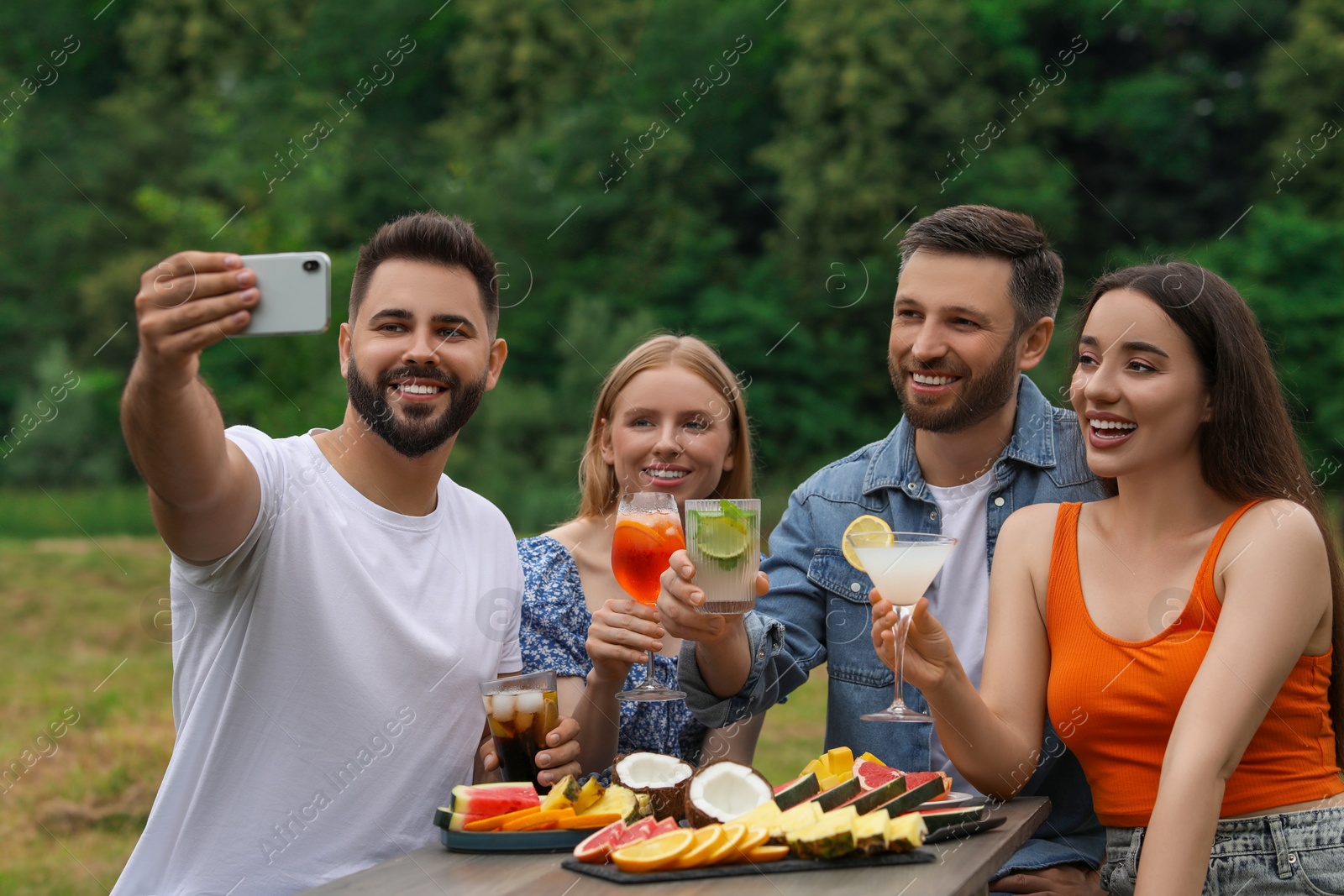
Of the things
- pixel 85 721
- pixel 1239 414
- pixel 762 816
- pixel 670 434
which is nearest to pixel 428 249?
pixel 670 434

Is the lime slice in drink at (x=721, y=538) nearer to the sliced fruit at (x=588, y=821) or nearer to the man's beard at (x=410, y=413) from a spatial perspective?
the sliced fruit at (x=588, y=821)

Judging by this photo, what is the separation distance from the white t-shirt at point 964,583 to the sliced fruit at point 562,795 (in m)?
1.50

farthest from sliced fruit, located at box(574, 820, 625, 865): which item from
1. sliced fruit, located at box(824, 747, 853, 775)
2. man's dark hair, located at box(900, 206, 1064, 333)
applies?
man's dark hair, located at box(900, 206, 1064, 333)

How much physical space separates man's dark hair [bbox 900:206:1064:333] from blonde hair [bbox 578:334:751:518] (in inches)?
30.6

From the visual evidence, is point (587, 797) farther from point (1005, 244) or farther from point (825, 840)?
point (1005, 244)

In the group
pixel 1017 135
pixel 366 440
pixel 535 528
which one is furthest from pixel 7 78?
pixel 366 440

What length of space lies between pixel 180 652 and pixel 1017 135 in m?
24.1

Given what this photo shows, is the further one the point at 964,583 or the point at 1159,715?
the point at 964,583

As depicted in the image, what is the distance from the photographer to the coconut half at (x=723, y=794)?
2.64 metres

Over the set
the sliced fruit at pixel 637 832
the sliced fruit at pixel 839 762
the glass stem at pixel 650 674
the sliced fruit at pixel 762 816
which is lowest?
the sliced fruit at pixel 637 832

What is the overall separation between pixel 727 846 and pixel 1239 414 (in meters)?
1.80

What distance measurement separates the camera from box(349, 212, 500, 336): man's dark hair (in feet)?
12.0

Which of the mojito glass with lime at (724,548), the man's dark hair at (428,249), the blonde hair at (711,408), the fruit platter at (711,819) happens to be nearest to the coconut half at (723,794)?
the fruit platter at (711,819)

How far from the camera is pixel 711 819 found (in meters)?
2.62
